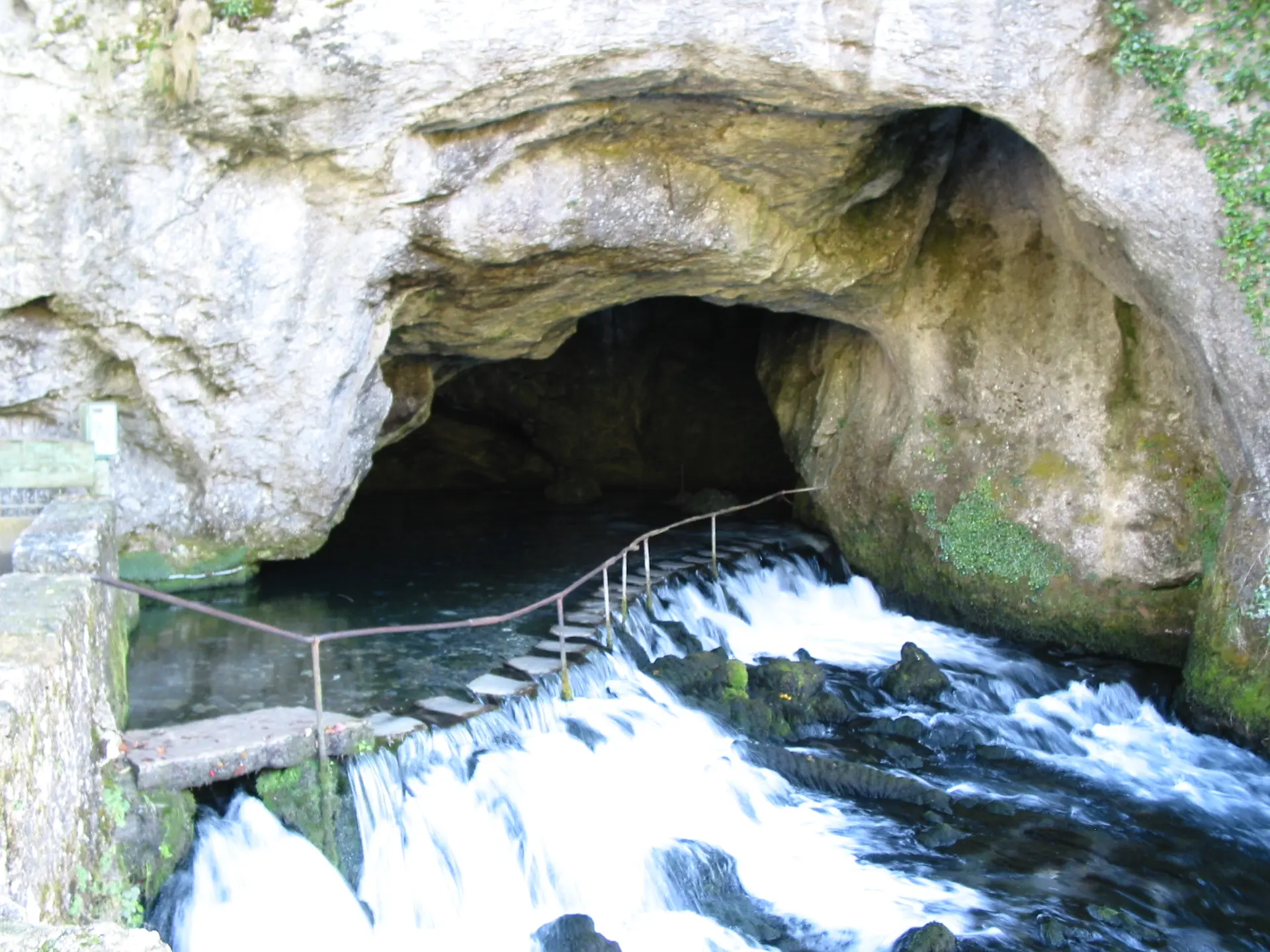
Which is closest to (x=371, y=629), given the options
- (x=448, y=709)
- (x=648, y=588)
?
(x=448, y=709)

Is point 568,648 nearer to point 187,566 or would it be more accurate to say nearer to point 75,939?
point 187,566

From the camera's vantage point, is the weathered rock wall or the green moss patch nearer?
the weathered rock wall

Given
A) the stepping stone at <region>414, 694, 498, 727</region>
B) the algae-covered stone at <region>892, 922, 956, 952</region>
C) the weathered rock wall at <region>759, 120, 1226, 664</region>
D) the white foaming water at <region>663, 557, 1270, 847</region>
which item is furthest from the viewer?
the weathered rock wall at <region>759, 120, 1226, 664</region>

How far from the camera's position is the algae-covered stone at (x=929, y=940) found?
623 cm

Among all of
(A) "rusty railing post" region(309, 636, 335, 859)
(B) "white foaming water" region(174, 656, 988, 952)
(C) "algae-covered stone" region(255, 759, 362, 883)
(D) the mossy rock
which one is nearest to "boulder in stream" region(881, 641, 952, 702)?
(D) the mossy rock

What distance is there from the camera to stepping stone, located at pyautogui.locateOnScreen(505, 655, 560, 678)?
8766 mm

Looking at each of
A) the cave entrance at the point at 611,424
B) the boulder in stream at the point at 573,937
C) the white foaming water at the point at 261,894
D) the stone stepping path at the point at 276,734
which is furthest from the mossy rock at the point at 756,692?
the cave entrance at the point at 611,424

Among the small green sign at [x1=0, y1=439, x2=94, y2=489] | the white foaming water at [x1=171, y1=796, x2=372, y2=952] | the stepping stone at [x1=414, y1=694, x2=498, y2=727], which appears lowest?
the white foaming water at [x1=171, y1=796, x2=372, y2=952]

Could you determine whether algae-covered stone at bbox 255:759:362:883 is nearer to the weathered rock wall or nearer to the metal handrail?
the metal handrail

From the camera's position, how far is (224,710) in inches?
308

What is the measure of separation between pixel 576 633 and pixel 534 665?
3.36ft

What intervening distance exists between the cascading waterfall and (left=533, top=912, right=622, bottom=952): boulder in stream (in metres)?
0.20

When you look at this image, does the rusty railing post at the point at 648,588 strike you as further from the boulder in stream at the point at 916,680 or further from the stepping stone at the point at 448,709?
the stepping stone at the point at 448,709

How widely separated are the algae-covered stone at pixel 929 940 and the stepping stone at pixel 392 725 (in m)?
3.34
